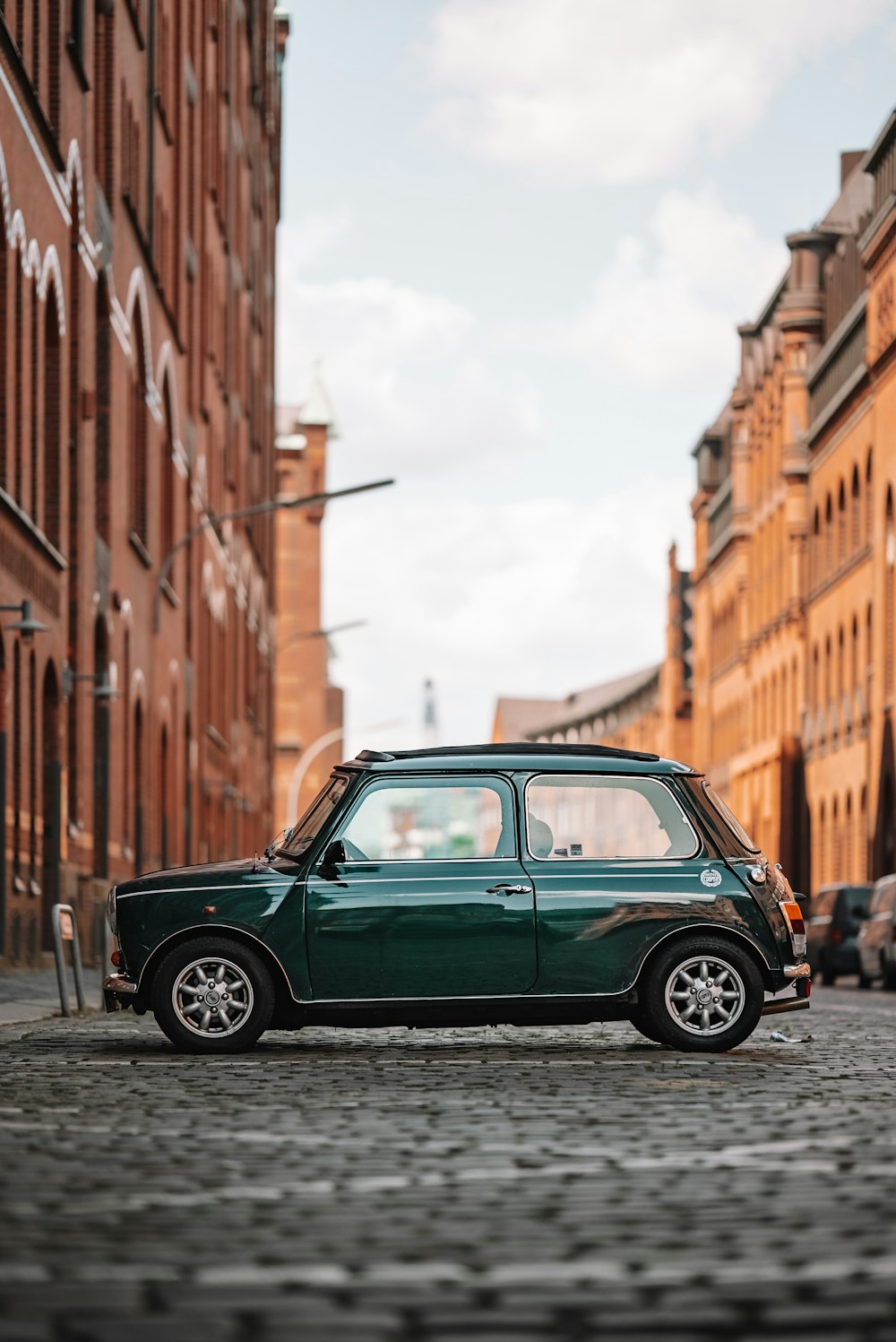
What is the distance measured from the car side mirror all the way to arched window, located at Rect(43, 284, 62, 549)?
54.1 feet

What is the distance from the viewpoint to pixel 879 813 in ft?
197

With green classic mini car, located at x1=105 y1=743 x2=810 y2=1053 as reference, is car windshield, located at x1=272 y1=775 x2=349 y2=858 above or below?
above

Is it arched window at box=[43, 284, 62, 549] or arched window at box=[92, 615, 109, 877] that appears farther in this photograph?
arched window at box=[92, 615, 109, 877]

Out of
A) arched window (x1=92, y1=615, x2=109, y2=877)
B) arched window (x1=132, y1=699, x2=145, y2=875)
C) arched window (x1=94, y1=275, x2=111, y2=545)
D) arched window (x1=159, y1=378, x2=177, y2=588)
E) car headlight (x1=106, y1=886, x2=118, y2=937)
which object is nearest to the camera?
car headlight (x1=106, y1=886, x2=118, y2=937)

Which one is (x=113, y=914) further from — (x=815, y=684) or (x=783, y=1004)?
(x=815, y=684)

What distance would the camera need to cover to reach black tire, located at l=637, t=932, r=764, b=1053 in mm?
14305

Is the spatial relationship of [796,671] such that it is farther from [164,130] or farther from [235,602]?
[164,130]

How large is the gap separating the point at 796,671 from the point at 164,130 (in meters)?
35.7

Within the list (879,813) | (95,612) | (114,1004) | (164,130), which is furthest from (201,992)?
(879,813)

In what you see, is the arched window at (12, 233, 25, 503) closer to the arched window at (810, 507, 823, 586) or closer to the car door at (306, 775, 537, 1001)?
the car door at (306, 775, 537, 1001)

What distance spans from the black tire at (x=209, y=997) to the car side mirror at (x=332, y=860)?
619 mm

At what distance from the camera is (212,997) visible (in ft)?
46.9

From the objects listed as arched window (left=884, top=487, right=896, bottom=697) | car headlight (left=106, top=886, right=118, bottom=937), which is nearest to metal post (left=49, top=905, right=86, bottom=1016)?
car headlight (left=106, top=886, right=118, bottom=937)

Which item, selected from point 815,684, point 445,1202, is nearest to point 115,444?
point 445,1202
